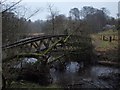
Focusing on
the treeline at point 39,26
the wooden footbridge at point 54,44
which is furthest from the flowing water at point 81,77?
the treeline at point 39,26

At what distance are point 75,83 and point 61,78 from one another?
164 centimetres

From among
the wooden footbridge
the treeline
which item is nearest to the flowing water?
the wooden footbridge

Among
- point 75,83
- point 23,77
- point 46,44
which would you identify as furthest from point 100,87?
point 46,44

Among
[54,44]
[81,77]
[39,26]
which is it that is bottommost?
[81,77]

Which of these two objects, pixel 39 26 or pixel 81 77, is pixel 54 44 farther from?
pixel 39 26

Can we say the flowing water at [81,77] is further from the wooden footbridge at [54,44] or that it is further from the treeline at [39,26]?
the treeline at [39,26]

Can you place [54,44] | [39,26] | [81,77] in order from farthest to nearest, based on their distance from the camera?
[39,26], [54,44], [81,77]

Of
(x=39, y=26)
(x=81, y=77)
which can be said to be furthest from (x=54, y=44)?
(x=39, y=26)

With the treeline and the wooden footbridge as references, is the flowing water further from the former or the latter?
the treeline

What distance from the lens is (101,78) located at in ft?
40.0

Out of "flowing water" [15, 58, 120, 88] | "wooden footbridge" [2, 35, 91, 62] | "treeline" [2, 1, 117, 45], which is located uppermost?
"treeline" [2, 1, 117, 45]

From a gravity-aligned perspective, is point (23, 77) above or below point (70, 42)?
below

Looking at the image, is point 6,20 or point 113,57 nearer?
point 6,20

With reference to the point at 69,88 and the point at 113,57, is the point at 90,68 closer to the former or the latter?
the point at 113,57
